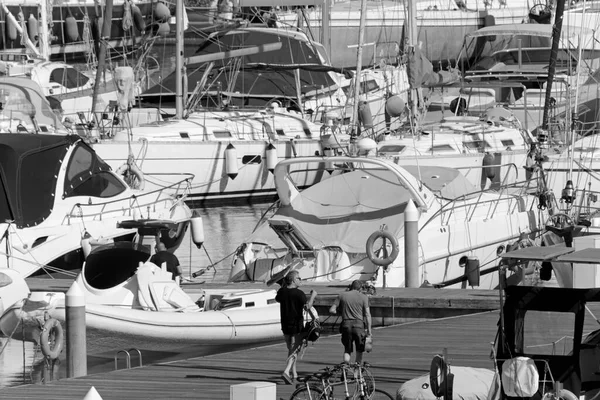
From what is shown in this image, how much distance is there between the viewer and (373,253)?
2022 cm

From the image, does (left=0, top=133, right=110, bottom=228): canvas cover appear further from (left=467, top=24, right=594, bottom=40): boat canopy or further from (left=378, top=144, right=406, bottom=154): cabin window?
(left=467, top=24, right=594, bottom=40): boat canopy

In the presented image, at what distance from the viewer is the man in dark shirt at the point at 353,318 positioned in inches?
519

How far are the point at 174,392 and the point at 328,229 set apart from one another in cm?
882

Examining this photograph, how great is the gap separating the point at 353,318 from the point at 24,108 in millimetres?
22699

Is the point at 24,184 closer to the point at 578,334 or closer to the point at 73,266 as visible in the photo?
the point at 73,266

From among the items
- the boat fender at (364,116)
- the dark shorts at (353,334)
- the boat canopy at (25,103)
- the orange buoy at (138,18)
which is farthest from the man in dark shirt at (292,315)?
the orange buoy at (138,18)

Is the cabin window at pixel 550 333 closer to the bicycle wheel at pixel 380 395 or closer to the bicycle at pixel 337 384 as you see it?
the bicycle at pixel 337 384

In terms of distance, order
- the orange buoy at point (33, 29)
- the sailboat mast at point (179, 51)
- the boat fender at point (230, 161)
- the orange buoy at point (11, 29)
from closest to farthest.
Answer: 1. the sailboat mast at point (179, 51)
2. the boat fender at point (230, 161)
3. the orange buoy at point (11, 29)
4. the orange buoy at point (33, 29)

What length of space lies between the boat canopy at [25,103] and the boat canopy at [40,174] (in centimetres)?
1062

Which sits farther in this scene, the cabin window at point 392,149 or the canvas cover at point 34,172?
the cabin window at point 392,149

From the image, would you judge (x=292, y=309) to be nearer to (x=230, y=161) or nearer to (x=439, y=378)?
(x=439, y=378)

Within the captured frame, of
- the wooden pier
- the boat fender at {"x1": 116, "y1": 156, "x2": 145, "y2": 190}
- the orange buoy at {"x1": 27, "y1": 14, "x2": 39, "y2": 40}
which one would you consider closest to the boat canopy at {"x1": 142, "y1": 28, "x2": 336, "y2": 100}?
the boat fender at {"x1": 116, "y1": 156, "x2": 145, "y2": 190}

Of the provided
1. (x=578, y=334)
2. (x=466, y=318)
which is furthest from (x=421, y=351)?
(x=578, y=334)

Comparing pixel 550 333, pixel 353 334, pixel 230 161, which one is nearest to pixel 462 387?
pixel 550 333
